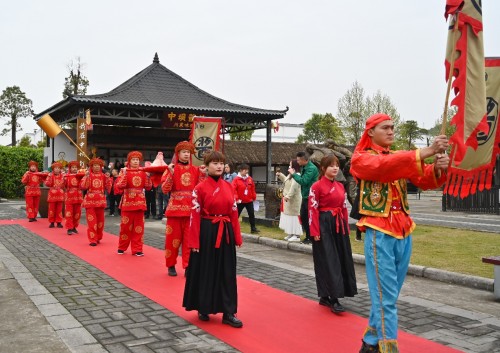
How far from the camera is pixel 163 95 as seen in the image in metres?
21.4

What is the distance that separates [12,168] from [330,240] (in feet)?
95.8

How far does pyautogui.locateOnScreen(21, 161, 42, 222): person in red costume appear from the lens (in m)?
14.5

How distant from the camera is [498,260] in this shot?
18.4ft

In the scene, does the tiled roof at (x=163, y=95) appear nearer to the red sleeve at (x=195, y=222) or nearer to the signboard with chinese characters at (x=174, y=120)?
the signboard with chinese characters at (x=174, y=120)

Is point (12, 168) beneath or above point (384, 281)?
above

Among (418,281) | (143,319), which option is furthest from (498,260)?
(143,319)

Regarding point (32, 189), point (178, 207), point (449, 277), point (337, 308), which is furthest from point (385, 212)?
point (32, 189)

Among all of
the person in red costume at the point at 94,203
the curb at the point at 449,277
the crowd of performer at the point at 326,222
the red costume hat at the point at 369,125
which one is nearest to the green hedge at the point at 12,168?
the person in red costume at the point at 94,203

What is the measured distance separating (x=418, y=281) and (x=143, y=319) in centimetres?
394

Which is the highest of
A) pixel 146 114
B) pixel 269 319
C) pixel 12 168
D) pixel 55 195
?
pixel 146 114

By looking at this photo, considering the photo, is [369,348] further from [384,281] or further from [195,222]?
[195,222]

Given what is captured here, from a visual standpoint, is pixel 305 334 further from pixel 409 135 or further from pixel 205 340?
pixel 409 135

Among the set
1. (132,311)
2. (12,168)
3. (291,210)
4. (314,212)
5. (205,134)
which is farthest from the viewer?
(12,168)

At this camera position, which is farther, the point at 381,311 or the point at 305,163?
the point at 305,163
